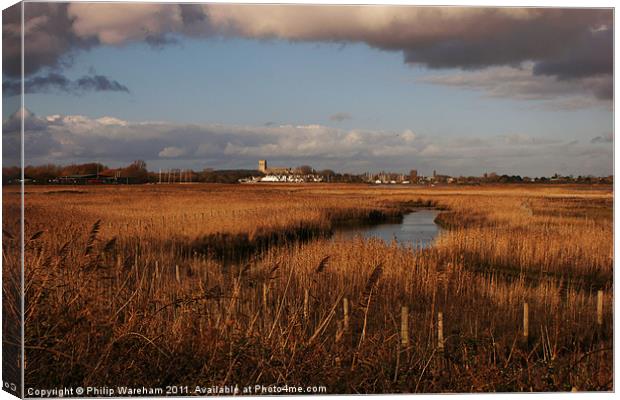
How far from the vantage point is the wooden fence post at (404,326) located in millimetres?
6699

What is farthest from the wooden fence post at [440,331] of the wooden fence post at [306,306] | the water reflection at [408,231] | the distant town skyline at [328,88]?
the distant town skyline at [328,88]

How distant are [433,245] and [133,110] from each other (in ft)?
10.7

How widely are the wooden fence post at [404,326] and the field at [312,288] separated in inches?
0.5

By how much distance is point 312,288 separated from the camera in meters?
7.07

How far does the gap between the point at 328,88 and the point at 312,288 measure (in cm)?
186

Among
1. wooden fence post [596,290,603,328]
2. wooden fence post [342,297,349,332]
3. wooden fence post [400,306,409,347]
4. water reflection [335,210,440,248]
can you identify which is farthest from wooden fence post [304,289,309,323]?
wooden fence post [596,290,603,328]

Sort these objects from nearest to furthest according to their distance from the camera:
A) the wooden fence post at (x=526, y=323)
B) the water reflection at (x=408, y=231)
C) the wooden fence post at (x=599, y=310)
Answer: the wooden fence post at (x=526, y=323), the wooden fence post at (x=599, y=310), the water reflection at (x=408, y=231)

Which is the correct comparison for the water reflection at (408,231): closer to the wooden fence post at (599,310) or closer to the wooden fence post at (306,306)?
the wooden fence post at (306,306)

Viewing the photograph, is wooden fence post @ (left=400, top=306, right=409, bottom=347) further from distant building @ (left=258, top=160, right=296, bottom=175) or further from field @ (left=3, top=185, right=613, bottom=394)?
distant building @ (left=258, top=160, right=296, bottom=175)

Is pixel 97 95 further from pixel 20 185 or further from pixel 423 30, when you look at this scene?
pixel 423 30

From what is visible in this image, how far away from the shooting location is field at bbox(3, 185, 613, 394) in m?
6.51

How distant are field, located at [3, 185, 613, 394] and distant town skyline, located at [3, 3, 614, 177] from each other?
0.42 meters

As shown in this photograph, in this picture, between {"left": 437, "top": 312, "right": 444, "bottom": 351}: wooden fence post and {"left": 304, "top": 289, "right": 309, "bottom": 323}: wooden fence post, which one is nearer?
{"left": 437, "top": 312, "right": 444, "bottom": 351}: wooden fence post

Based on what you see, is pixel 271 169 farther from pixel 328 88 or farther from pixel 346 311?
pixel 346 311
